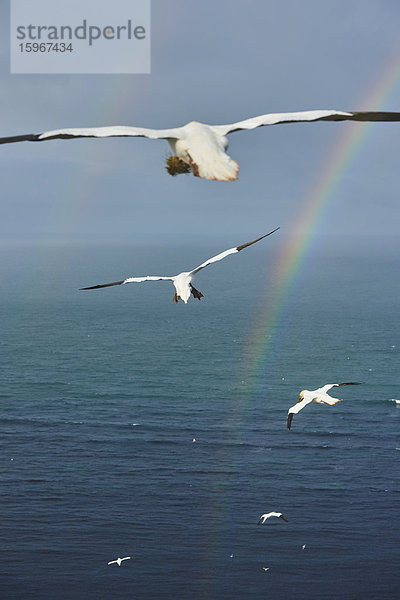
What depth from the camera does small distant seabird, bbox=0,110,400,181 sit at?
46.7 feet

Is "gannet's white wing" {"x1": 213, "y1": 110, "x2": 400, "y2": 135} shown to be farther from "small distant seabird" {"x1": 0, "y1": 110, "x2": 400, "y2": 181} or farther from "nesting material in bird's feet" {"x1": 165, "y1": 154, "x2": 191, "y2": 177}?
"nesting material in bird's feet" {"x1": 165, "y1": 154, "x2": 191, "y2": 177}

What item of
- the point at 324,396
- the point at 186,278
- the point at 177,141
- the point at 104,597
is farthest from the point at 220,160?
the point at 104,597

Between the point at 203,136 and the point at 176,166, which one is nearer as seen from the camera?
the point at 203,136

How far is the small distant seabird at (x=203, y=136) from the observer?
1423 centimetres

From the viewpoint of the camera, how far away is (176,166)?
16578 millimetres

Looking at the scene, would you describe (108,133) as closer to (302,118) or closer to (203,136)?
(203,136)

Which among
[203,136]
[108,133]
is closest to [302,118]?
[203,136]

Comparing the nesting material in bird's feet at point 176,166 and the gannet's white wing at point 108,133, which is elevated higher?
the gannet's white wing at point 108,133

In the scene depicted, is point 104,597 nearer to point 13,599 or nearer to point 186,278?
point 13,599

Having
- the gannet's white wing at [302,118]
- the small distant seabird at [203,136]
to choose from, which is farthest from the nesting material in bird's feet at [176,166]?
the gannet's white wing at [302,118]

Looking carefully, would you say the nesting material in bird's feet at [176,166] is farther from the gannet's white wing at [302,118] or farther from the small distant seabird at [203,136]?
the gannet's white wing at [302,118]

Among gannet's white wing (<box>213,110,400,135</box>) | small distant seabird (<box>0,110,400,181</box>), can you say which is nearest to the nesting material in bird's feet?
small distant seabird (<box>0,110,400,181</box>)

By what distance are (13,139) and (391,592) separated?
7868 inches

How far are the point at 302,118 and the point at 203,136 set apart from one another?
276 cm
